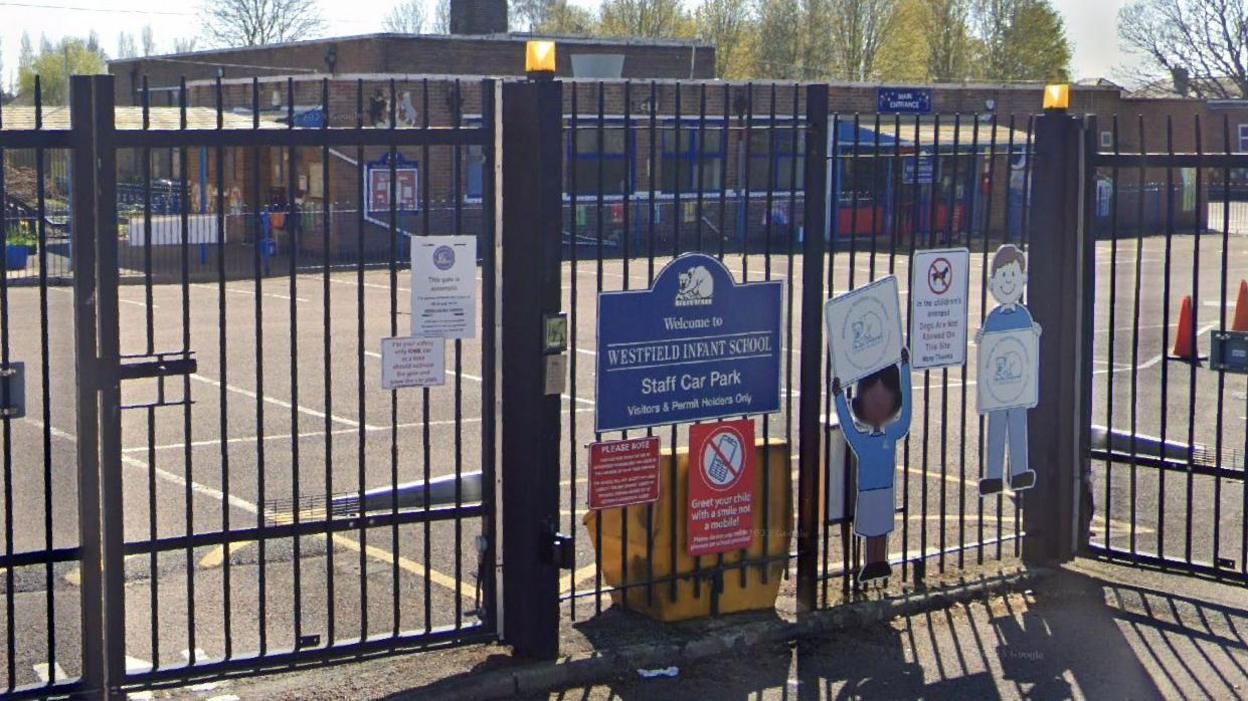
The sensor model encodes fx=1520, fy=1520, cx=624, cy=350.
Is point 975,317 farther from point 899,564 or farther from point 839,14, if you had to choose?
point 839,14

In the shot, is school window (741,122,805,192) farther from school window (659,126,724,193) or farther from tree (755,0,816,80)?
tree (755,0,816,80)

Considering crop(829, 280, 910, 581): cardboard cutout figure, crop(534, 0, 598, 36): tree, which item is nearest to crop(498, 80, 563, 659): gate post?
crop(829, 280, 910, 581): cardboard cutout figure

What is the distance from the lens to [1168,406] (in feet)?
44.9

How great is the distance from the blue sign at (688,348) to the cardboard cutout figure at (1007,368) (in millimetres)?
1243

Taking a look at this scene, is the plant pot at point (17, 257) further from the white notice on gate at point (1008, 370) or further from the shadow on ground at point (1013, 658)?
the shadow on ground at point (1013, 658)

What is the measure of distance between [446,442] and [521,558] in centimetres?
555

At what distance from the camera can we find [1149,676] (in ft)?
20.1

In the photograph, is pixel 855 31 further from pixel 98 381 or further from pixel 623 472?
pixel 98 381

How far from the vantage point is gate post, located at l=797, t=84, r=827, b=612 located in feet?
21.2

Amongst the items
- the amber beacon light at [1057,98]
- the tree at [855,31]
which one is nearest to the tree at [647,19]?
the tree at [855,31]

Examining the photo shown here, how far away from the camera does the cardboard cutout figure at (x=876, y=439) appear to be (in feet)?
22.3

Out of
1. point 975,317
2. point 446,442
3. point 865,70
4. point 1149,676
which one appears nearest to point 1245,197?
point 865,70

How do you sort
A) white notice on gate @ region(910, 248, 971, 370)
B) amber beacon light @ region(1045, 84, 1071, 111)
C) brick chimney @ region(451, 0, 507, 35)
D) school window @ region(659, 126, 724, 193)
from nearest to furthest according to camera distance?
school window @ region(659, 126, 724, 193)
white notice on gate @ region(910, 248, 971, 370)
amber beacon light @ region(1045, 84, 1071, 111)
brick chimney @ region(451, 0, 507, 35)

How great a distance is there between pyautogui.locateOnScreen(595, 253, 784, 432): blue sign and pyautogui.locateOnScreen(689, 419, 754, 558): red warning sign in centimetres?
9
